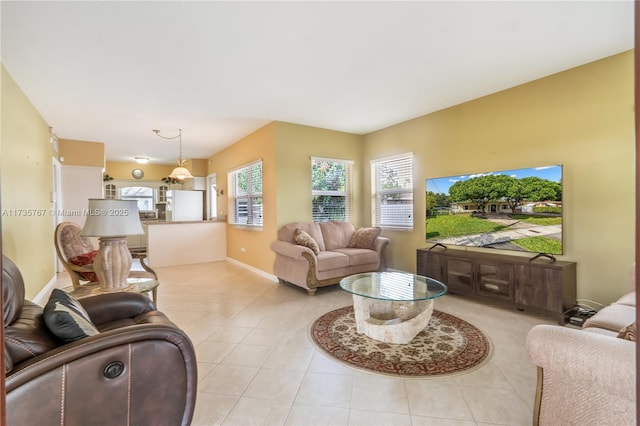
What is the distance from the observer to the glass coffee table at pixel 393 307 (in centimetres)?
259

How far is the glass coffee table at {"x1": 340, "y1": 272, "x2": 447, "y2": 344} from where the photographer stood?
102 inches

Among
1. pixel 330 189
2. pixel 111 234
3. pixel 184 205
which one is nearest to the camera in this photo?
pixel 111 234

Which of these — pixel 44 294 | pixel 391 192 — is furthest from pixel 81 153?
pixel 391 192

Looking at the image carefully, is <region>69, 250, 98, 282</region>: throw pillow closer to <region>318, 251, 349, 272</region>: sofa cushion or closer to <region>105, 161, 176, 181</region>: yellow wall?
<region>318, 251, 349, 272</region>: sofa cushion

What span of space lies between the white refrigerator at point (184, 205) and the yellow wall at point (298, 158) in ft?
13.6

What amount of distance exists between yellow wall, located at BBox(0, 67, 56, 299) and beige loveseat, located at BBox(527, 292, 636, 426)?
12.6 feet

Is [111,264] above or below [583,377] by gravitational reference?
above

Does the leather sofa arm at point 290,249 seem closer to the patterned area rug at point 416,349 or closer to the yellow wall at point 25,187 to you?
the patterned area rug at point 416,349

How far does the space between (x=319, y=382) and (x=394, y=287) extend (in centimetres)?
126

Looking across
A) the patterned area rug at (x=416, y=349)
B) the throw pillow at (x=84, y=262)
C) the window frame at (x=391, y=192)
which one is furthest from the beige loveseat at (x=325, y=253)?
the throw pillow at (x=84, y=262)

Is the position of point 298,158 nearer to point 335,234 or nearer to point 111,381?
point 335,234

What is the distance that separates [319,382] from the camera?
2.06 m

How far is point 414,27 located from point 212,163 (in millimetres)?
6284

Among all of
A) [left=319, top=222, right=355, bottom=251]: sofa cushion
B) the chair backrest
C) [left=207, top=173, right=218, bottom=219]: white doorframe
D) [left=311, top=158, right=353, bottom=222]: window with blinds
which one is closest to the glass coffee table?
[left=319, top=222, right=355, bottom=251]: sofa cushion
